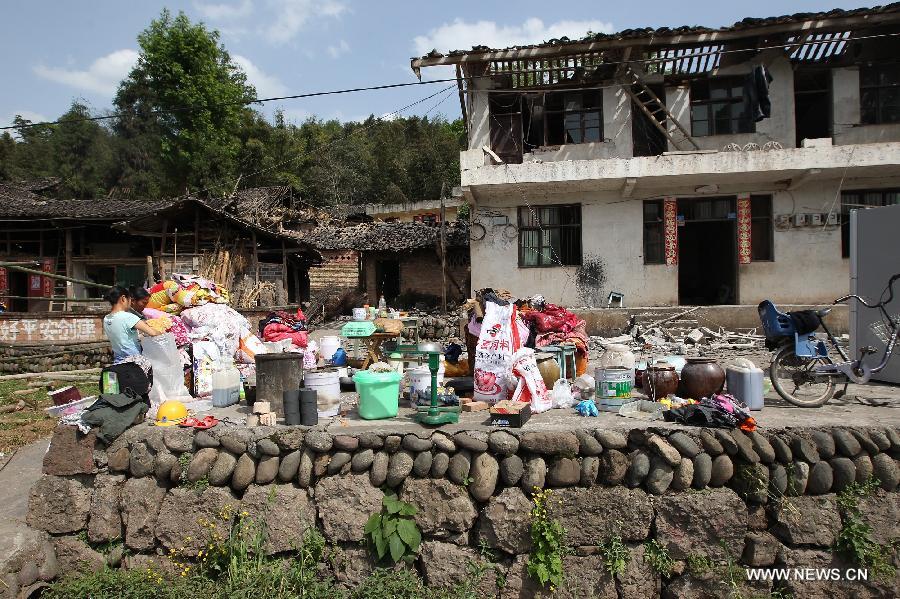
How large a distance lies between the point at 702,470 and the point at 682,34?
38.8ft

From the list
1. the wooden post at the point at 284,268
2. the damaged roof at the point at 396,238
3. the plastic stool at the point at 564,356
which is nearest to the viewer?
the plastic stool at the point at 564,356

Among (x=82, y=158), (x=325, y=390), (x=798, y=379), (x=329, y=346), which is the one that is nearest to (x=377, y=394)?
(x=325, y=390)

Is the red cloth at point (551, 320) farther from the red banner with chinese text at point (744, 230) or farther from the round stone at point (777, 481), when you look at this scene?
the red banner with chinese text at point (744, 230)

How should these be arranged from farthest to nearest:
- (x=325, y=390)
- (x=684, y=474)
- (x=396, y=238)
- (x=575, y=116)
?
1. (x=396, y=238)
2. (x=575, y=116)
3. (x=325, y=390)
4. (x=684, y=474)

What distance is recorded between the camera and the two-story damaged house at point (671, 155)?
490 inches

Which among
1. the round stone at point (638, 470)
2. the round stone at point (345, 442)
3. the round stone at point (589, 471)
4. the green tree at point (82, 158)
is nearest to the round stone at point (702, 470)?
the round stone at point (638, 470)

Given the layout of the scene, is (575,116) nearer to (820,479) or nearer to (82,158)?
(820,479)

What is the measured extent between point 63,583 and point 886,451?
271 inches

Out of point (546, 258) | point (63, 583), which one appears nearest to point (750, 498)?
point (63, 583)

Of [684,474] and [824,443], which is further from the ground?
[824,443]

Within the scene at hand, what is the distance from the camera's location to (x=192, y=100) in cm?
2645

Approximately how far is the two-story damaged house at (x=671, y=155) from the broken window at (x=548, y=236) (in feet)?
0.11

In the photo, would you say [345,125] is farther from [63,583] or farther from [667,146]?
[63,583]

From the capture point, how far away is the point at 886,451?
4.30m
